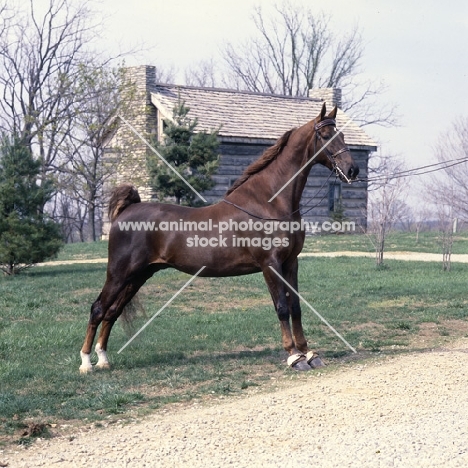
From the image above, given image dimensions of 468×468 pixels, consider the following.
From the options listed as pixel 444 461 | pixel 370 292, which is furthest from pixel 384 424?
pixel 370 292

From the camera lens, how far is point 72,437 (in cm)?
567

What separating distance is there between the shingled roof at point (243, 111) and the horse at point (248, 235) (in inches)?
757

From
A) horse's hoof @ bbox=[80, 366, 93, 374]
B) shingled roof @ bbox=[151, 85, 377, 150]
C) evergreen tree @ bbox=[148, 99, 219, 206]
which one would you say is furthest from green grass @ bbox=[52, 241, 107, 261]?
horse's hoof @ bbox=[80, 366, 93, 374]

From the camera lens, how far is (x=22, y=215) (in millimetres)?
18016

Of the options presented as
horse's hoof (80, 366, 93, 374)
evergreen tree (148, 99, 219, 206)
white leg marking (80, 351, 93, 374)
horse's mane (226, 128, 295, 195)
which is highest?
evergreen tree (148, 99, 219, 206)

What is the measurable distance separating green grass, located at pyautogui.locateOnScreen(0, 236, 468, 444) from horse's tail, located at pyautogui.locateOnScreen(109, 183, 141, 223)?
155cm

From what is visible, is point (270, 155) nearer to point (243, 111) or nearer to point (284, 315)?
point (284, 315)

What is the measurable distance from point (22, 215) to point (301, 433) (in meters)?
14.0

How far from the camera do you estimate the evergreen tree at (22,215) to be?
1714cm

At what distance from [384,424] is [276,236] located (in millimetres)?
2832

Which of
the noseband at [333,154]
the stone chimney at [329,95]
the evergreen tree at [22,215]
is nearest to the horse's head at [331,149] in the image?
the noseband at [333,154]

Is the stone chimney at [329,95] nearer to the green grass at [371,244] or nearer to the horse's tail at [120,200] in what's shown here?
the green grass at [371,244]

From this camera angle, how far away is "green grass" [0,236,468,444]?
22.9ft

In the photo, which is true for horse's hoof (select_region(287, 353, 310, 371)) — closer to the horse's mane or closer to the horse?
the horse
